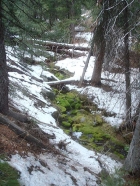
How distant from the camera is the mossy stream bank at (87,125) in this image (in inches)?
349

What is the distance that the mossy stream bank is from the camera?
29.1 ft

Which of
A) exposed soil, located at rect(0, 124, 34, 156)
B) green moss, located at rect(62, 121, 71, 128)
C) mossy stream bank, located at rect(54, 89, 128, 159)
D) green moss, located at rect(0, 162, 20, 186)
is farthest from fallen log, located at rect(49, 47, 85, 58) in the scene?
green moss, located at rect(0, 162, 20, 186)

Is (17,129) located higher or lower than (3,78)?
lower

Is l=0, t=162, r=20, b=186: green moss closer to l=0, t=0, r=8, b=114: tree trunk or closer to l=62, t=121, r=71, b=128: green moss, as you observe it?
l=0, t=0, r=8, b=114: tree trunk

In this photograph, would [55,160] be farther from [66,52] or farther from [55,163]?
[66,52]

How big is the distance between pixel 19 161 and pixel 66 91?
30.8ft

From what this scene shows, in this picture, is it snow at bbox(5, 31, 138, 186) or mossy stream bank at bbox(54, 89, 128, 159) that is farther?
mossy stream bank at bbox(54, 89, 128, 159)

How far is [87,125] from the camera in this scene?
34.0ft

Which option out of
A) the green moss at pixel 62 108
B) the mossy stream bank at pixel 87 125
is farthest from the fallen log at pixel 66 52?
the green moss at pixel 62 108

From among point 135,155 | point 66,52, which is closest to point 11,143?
point 135,155

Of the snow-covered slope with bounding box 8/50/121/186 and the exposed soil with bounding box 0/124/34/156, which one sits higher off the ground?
the exposed soil with bounding box 0/124/34/156

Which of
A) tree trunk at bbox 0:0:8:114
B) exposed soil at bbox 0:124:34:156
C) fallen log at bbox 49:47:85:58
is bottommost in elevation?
exposed soil at bbox 0:124:34:156

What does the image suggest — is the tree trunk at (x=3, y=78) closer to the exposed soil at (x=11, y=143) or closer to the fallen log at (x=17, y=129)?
the fallen log at (x=17, y=129)

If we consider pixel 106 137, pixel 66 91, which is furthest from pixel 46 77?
pixel 106 137
